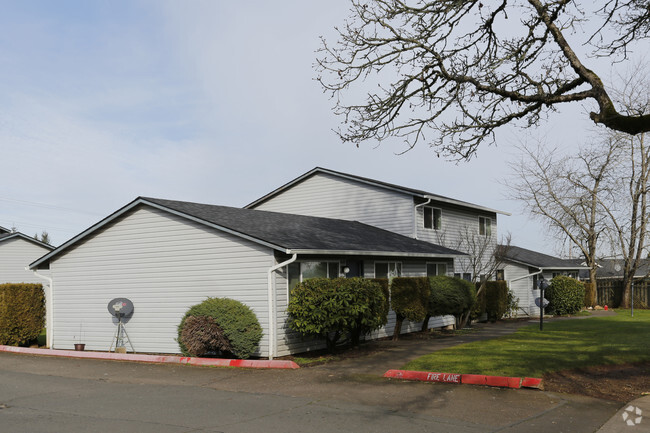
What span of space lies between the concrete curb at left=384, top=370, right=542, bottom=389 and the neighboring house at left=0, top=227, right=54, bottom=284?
2377 cm

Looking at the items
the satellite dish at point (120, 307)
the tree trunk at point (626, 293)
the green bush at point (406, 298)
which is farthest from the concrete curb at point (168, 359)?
the tree trunk at point (626, 293)

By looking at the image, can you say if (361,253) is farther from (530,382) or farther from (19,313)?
(19,313)

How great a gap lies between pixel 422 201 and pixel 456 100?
14.0m

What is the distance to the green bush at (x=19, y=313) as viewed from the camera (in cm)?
1977

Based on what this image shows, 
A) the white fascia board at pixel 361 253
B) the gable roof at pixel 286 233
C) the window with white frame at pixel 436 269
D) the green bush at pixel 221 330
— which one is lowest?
the green bush at pixel 221 330

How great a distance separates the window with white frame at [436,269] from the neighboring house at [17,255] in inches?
754

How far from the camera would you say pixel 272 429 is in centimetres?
829

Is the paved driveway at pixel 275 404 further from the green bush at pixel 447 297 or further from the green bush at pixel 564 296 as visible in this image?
the green bush at pixel 564 296

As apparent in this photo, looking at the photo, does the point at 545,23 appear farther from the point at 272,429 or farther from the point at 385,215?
the point at 385,215

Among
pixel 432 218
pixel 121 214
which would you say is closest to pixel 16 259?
Answer: pixel 121 214

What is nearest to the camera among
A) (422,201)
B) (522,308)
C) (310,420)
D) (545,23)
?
(310,420)

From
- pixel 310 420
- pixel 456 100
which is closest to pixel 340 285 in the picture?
pixel 456 100

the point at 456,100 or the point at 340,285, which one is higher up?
the point at 456,100

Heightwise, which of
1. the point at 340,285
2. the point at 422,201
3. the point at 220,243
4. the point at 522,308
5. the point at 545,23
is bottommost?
the point at 522,308
